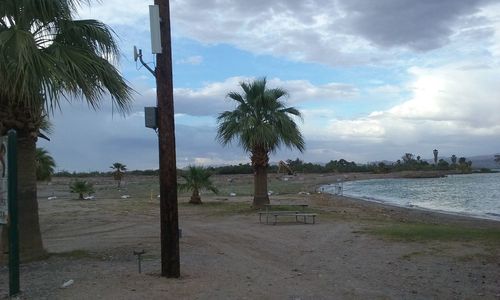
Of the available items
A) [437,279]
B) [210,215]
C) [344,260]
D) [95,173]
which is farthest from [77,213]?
[95,173]

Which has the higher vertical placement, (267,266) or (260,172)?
(260,172)

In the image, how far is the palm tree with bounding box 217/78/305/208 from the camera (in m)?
25.0

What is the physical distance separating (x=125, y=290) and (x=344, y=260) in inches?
205

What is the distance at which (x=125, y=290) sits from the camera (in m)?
8.24

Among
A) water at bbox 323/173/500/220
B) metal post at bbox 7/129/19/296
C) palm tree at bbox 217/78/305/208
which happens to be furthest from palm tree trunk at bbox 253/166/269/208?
metal post at bbox 7/129/19/296

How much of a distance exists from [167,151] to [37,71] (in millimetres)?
2775

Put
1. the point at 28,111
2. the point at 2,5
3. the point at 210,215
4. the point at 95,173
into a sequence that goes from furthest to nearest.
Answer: the point at 95,173 < the point at 210,215 < the point at 28,111 < the point at 2,5

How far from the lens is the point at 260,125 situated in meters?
25.0

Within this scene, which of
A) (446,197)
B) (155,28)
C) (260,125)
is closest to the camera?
(155,28)

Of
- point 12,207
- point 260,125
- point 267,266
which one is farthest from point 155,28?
point 260,125

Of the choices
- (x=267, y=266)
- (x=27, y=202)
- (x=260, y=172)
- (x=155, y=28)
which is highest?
(x=155, y=28)

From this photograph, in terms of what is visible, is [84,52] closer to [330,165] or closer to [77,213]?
[77,213]

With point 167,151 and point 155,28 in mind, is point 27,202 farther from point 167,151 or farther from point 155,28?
point 155,28

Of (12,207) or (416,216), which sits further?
(416,216)
